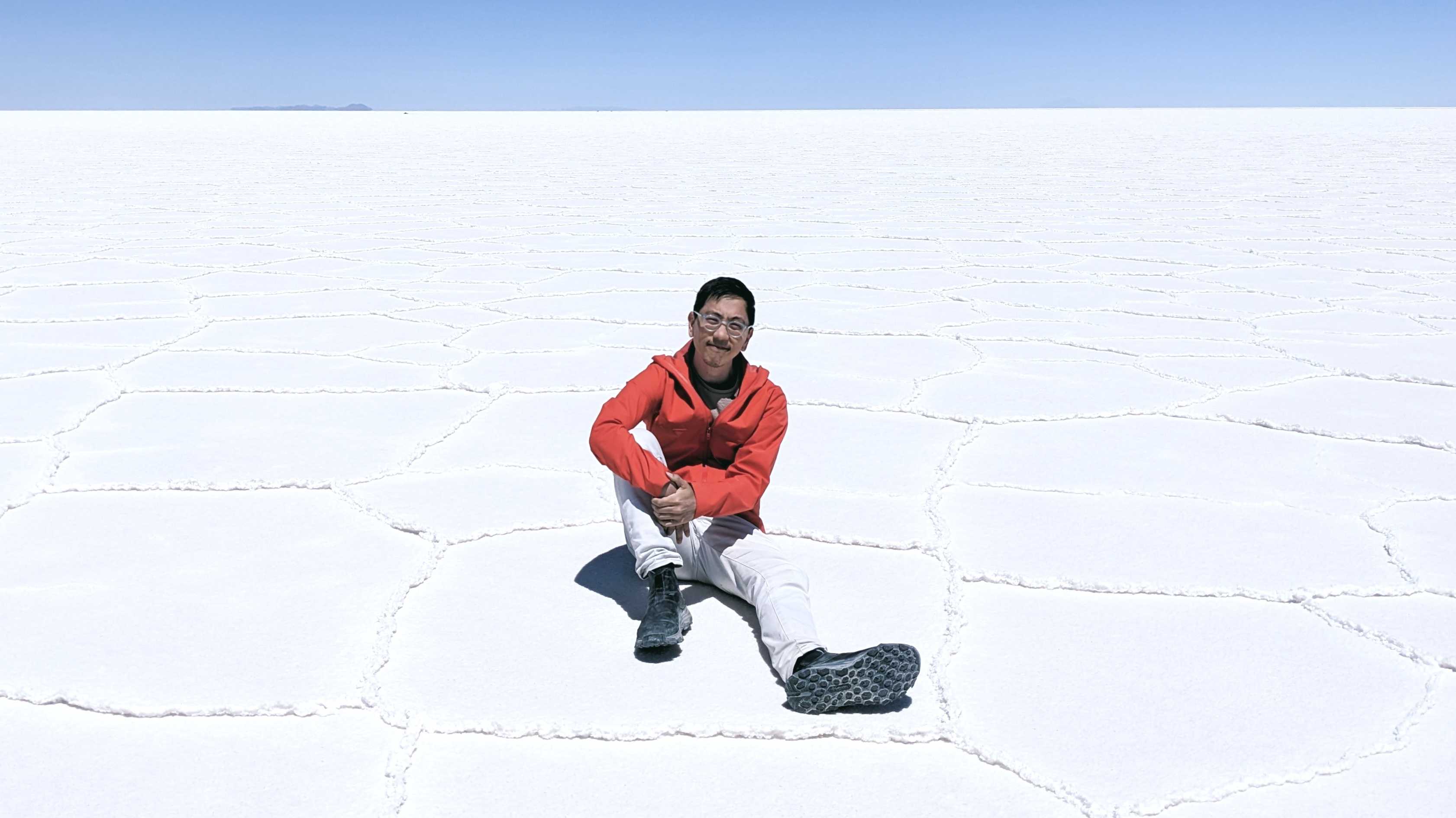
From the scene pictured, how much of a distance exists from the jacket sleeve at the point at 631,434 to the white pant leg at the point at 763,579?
0.12 meters

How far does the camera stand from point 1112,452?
2.22m

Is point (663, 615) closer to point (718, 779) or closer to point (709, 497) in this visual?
point (709, 497)

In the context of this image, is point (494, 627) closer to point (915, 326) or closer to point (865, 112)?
point (915, 326)

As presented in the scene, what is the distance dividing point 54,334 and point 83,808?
7.78ft

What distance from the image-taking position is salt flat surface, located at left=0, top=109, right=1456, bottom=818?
1188 mm

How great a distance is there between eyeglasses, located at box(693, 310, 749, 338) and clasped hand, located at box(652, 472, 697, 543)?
0.19m

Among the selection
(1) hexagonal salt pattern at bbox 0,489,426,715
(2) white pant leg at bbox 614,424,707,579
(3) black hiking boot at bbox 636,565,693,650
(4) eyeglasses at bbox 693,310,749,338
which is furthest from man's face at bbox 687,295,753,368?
(1) hexagonal salt pattern at bbox 0,489,426,715

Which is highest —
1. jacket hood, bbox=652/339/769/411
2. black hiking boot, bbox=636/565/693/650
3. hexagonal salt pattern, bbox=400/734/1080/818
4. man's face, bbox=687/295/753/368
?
man's face, bbox=687/295/753/368

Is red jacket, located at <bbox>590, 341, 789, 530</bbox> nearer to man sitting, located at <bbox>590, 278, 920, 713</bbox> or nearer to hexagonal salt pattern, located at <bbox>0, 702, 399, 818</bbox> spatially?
man sitting, located at <bbox>590, 278, 920, 713</bbox>

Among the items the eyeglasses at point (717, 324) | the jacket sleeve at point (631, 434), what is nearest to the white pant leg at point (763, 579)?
the jacket sleeve at point (631, 434)

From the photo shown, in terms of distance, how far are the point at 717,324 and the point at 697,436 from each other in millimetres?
163

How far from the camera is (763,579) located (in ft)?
4.74

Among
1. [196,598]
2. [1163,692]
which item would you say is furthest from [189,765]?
[1163,692]

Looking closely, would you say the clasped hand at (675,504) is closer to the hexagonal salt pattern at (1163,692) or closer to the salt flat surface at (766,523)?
the salt flat surface at (766,523)
